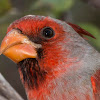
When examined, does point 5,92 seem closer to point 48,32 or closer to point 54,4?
point 48,32

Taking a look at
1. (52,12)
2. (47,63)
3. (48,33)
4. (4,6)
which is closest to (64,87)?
(47,63)

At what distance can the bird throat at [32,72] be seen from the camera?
1.53m

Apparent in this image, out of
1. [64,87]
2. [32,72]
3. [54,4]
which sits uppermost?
[54,4]

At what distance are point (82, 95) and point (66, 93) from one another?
0.10 meters

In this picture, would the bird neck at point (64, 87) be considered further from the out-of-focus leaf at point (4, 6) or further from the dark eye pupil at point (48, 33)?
the out-of-focus leaf at point (4, 6)

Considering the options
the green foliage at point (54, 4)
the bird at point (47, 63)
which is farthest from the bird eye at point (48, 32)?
the green foliage at point (54, 4)

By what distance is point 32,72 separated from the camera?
154 centimetres

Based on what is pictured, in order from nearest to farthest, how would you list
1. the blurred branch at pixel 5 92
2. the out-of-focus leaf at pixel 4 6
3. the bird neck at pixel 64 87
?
the bird neck at pixel 64 87, the blurred branch at pixel 5 92, the out-of-focus leaf at pixel 4 6

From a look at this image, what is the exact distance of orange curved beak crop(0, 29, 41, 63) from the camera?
151 centimetres

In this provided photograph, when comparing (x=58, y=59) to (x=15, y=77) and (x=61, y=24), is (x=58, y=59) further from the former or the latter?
(x=15, y=77)

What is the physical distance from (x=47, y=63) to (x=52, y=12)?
4.59 ft

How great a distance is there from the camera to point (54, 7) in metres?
2.56

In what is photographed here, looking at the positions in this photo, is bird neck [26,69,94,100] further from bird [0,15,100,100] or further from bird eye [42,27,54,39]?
bird eye [42,27,54,39]

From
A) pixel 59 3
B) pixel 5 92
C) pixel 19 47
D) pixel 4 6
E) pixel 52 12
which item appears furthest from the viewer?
pixel 52 12
